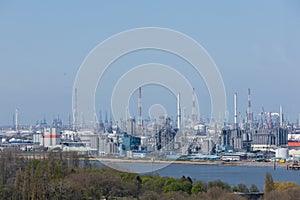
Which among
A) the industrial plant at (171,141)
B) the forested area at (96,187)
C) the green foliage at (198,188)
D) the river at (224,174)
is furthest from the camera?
the industrial plant at (171,141)

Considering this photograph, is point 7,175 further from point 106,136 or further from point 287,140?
point 287,140

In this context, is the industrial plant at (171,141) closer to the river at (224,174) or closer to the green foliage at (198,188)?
the river at (224,174)

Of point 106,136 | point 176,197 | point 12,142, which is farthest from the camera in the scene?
point 12,142

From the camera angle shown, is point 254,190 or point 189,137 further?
point 189,137

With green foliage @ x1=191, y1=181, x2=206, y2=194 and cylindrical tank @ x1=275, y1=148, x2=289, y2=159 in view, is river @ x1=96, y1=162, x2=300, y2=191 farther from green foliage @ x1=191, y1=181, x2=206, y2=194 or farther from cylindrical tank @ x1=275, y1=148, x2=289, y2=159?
green foliage @ x1=191, y1=181, x2=206, y2=194

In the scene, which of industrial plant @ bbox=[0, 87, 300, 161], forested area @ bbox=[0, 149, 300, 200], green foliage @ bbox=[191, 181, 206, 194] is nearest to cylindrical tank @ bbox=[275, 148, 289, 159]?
industrial plant @ bbox=[0, 87, 300, 161]

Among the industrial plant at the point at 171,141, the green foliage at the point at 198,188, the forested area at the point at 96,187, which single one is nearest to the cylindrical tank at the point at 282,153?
the industrial plant at the point at 171,141

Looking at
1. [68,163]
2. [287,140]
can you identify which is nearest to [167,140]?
[287,140]

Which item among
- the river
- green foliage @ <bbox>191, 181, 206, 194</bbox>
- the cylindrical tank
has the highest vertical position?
the cylindrical tank

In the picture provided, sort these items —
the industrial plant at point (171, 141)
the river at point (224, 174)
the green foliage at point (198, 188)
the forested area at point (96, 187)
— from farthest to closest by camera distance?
the industrial plant at point (171, 141) → the river at point (224, 174) → the green foliage at point (198, 188) → the forested area at point (96, 187)

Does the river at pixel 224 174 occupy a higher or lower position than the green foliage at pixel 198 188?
lower

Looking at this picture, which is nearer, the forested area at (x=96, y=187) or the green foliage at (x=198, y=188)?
the forested area at (x=96, y=187)
